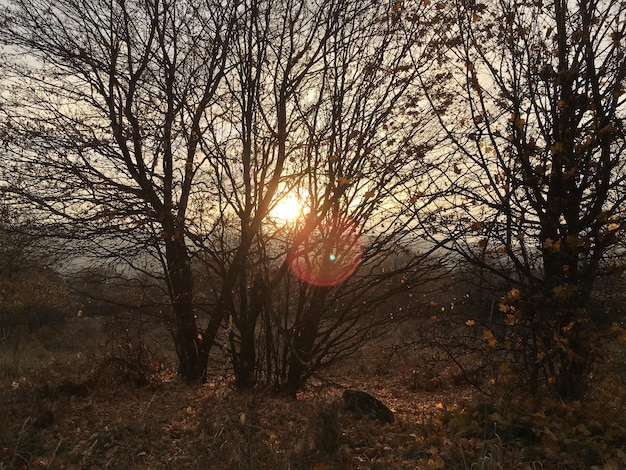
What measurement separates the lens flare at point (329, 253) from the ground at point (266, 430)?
1948mm

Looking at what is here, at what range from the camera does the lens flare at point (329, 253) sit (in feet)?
23.6

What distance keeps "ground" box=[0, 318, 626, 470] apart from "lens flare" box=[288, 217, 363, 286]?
195 cm

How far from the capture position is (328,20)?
7.25 metres

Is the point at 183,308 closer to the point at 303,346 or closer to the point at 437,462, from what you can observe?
the point at 303,346

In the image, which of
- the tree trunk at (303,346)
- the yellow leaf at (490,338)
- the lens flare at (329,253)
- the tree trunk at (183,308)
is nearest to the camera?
the yellow leaf at (490,338)

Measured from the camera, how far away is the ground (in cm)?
361

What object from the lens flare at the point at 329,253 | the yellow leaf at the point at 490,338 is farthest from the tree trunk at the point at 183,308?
the yellow leaf at the point at 490,338

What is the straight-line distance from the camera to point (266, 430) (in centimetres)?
523

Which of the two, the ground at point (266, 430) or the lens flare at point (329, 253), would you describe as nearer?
the ground at point (266, 430)

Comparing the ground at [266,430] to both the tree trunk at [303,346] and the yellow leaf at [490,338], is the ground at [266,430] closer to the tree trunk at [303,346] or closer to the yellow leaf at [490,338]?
the tree trunk at [303,346]

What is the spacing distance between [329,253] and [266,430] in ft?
9.37

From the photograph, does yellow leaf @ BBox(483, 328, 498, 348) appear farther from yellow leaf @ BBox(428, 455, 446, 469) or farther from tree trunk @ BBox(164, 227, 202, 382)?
tree trunk @ BBox(164, 227, 202, 382)

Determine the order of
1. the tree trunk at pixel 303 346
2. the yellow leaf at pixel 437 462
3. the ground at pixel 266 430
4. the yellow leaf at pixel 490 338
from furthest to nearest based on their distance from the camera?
the tree trunk at pixel 303 346 < the yellow leaf at pixel 490 338 < the ground at pixel 266 430 < the yellow leaf at pixel 437 462

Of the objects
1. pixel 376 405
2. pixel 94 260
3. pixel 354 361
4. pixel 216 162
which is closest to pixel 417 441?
pixel 376 405
